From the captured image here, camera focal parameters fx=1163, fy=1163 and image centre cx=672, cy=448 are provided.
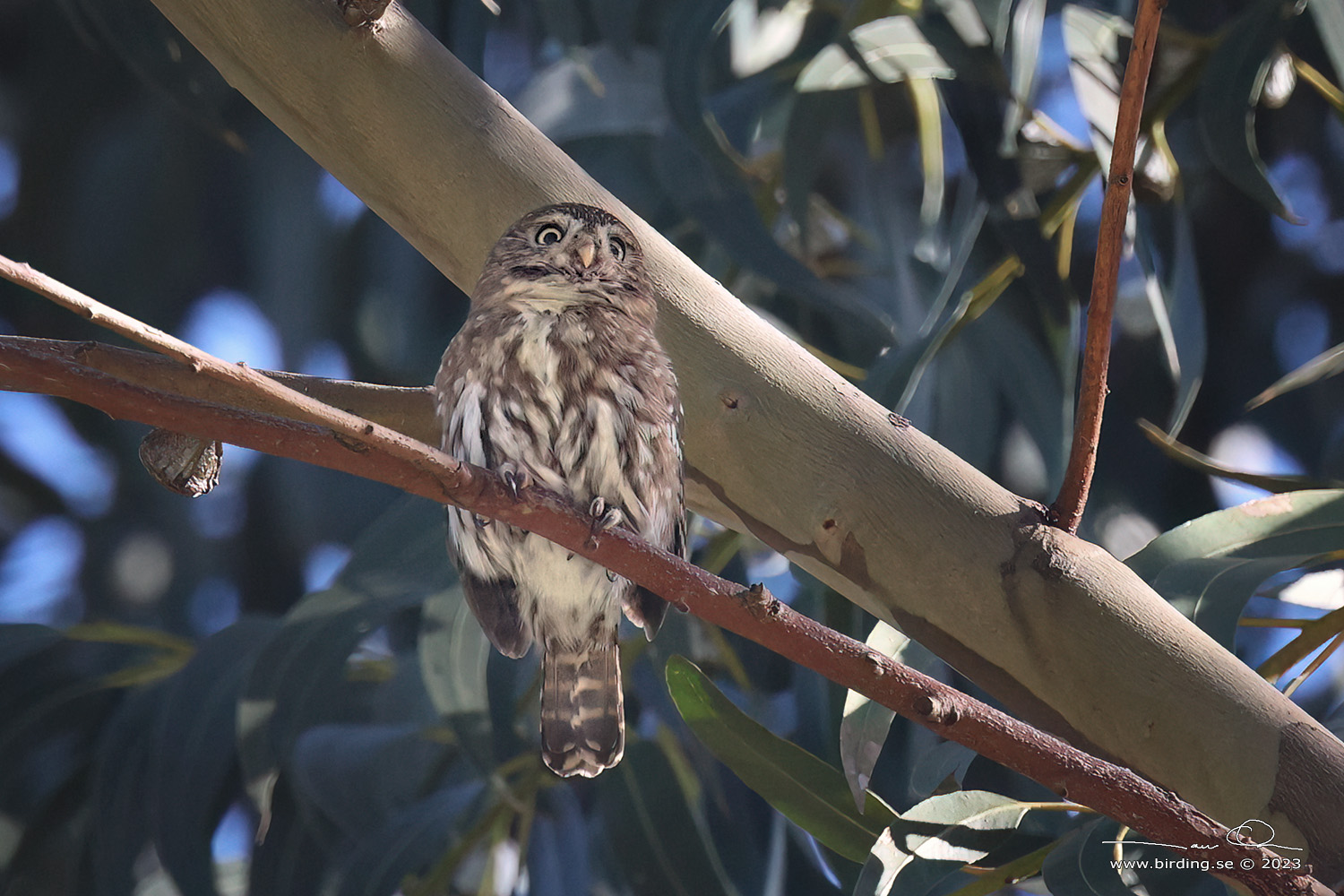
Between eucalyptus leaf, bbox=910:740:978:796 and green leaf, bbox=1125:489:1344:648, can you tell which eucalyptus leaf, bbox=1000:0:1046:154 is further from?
eucalyptus leaf, bbox=910:740:978:796

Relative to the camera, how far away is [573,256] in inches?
60.8

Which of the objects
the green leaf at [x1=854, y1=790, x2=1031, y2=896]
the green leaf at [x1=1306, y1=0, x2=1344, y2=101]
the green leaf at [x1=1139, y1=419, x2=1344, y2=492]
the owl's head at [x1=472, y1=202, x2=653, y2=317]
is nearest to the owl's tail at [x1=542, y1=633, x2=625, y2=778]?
the green leaf at [x1=854, y1=790, x2=1031, y2=896]

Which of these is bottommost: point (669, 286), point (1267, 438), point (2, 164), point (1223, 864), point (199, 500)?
point (1223, 864)

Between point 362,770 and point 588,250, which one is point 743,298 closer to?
point 588,250

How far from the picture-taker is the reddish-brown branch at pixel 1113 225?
1.06m

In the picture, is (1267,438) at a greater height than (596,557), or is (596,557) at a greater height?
(1267,438)

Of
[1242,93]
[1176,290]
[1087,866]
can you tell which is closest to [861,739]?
[1087,866]

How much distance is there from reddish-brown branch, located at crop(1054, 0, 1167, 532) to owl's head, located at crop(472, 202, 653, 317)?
0.57 meters

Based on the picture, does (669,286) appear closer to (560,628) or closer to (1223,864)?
(560,628)

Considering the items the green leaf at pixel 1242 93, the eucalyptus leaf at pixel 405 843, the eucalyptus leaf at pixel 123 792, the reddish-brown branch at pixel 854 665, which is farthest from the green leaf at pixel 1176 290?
the eucalyptus leaf at pixel 123 792

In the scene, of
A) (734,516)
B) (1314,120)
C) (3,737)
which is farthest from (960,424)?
(3,737)

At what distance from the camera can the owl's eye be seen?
1501 mm

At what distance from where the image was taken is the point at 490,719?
1.95 meters

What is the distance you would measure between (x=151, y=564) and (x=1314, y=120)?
2.96 m
